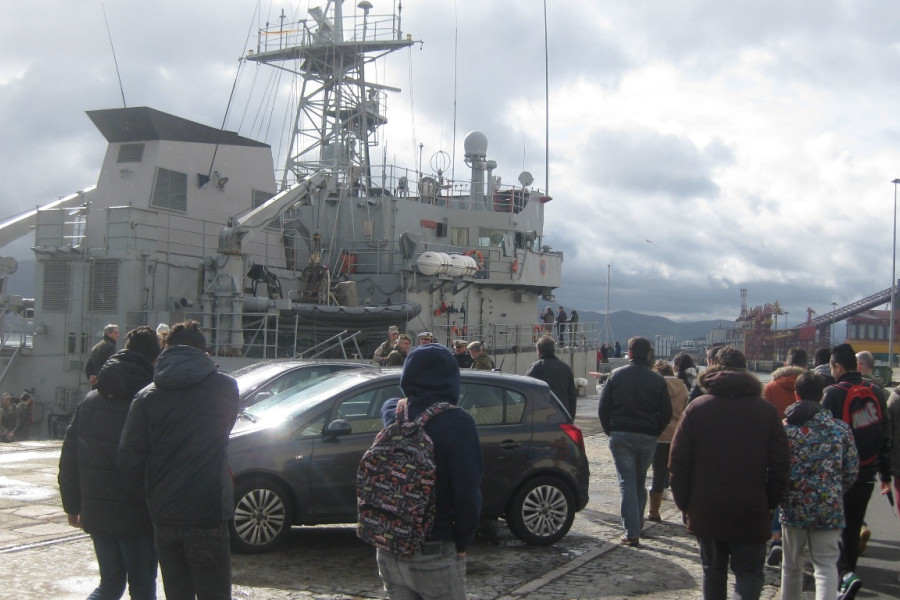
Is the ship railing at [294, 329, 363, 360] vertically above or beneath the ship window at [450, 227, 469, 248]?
beneath

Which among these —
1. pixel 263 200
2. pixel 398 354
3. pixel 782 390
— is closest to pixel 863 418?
pixel 782 390

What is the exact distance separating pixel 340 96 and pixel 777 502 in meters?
24.5

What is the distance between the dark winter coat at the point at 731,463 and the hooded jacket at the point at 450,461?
1.60 meters

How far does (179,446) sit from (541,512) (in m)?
4.27

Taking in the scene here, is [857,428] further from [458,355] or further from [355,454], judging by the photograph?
[458,355]

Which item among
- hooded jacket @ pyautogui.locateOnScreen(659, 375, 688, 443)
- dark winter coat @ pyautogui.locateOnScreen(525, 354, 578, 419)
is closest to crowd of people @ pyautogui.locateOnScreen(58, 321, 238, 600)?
dark winter coat @ pyautogui.locateOnScreen(525, 354, 578, 419)

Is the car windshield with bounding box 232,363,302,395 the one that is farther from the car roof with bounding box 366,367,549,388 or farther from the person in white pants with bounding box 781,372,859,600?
the person in white pants with bounding box 781,372,859,600

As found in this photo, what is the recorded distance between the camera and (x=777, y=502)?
467 cm

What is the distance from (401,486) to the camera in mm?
3498

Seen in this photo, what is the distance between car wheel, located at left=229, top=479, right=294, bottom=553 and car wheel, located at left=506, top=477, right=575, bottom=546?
1.90 meters

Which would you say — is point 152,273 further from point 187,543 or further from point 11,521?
point 187,543

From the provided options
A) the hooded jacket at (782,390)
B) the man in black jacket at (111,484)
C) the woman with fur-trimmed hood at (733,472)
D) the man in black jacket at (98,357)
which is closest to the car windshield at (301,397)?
the man in black jacket at (98,357)

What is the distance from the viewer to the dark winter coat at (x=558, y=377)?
386 inches

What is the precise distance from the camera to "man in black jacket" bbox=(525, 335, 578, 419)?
9.80 m
